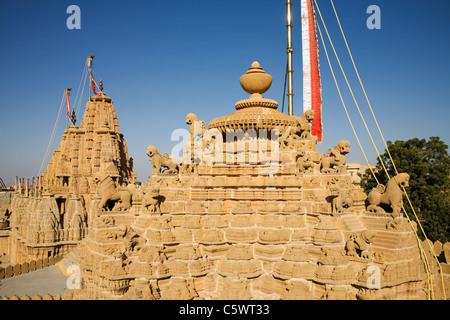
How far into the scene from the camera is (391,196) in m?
14.5

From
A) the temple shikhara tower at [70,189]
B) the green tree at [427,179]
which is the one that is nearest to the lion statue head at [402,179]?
the green tree at [427,179]

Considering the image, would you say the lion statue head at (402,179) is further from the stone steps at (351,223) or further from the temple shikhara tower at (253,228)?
the stone steps at (351,223)

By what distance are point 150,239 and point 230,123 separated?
22.6ft

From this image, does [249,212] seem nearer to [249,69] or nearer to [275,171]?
[275,171]

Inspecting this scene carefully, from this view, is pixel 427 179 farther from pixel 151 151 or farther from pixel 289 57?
pixel 151 151

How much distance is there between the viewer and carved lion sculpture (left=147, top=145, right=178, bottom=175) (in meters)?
17.0

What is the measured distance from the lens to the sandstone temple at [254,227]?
12977 millimetres

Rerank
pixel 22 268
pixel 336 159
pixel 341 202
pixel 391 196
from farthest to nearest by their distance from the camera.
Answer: pixel 22 268
pixel 336 159
pixel 391 196
pixel 341 202

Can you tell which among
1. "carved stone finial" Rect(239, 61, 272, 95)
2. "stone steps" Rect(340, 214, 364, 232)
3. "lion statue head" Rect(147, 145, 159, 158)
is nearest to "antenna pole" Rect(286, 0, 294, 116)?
"carved stone finial" Rect(239, 61, 272, 95)

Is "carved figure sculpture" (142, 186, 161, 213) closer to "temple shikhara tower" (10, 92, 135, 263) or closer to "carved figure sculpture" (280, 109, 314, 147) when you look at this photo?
"carved figure sculpture" (280, 109, 314, 147)

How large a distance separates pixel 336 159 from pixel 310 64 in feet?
26.8

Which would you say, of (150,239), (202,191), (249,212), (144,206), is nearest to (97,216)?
(144,206)

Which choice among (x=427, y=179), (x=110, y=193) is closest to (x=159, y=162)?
(x=110, y=193)

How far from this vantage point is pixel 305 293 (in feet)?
41.4
